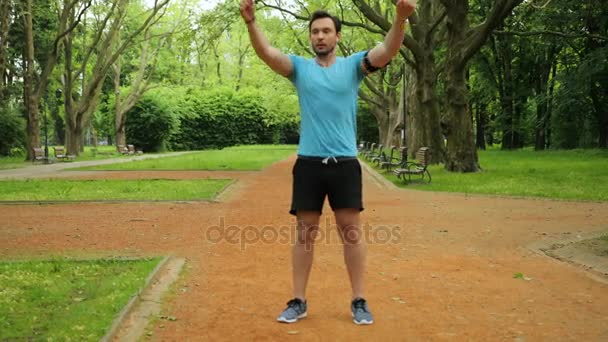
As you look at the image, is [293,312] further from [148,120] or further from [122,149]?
[148,120]

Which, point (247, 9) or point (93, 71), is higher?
point (93, 71)

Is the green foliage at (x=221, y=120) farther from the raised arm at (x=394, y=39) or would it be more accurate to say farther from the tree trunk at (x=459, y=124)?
the raised arm at (x=394, y=39)

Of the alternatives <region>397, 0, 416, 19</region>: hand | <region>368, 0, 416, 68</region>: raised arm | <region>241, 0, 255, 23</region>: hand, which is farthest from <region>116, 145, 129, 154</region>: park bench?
<region>397, 0, 416, 19</region>: hand

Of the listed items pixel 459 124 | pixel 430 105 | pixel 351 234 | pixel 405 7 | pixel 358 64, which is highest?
pixel 430 105

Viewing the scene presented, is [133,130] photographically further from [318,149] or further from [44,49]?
[318,149]

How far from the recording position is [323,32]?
3.94m

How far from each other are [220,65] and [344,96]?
68812 mm

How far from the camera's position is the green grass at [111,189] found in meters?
12.9

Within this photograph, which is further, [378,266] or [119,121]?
[119,121]

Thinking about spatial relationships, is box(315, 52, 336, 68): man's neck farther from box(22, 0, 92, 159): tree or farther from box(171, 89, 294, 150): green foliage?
box(171, 89, 294, 150): green foliage

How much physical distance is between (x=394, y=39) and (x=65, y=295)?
10.6 feet

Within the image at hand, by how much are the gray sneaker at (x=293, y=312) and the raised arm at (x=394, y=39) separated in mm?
1703

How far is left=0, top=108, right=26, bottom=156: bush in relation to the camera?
1170 inches

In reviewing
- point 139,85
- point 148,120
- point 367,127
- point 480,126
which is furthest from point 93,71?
point 367,127
